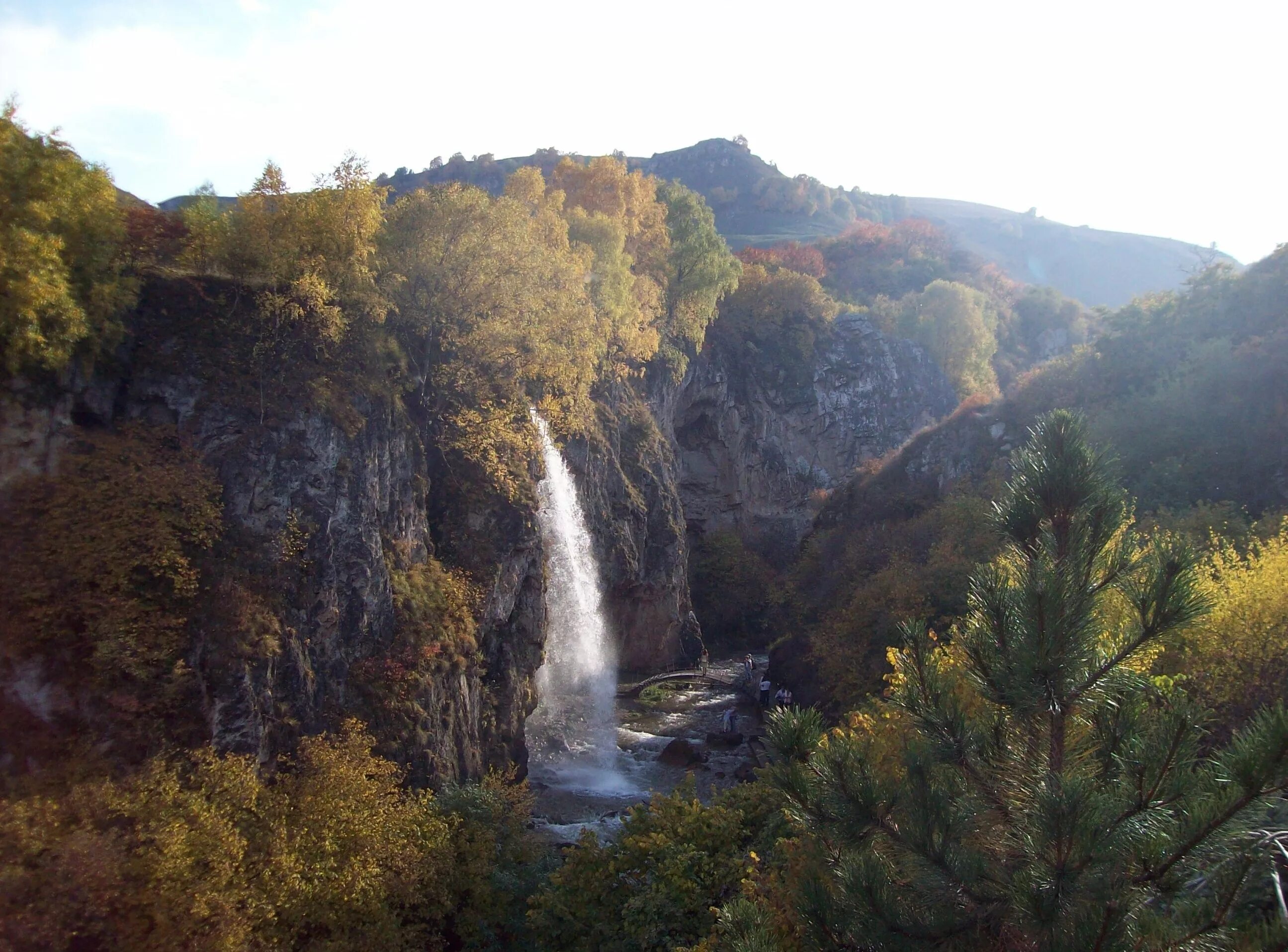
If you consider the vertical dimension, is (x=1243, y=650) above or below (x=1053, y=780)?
below

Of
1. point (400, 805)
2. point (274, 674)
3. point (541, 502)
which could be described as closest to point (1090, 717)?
point (400, 805)

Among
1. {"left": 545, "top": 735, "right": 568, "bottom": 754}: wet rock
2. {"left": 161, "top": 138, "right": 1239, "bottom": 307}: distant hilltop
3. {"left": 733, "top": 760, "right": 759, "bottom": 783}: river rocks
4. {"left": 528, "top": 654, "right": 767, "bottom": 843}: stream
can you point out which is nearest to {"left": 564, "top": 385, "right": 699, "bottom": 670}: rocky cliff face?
{"left": 528, "top": 654, "right": 767, "bottom": 843}: stream

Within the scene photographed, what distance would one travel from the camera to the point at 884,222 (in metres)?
159

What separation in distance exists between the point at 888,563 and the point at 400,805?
22.1 metres

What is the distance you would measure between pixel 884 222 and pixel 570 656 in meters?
148

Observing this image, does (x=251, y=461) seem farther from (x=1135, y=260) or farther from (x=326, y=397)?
(x=1135, y=260)

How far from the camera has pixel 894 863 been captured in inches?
253

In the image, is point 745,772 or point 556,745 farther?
point 556,745

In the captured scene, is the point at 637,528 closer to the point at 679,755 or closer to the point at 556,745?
the point at 556,745

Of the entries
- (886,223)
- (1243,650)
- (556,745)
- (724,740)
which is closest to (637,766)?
(556,745)

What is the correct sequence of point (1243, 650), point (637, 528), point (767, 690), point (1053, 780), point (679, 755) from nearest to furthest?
point (1053, 780) < point (1243, 650) < point (679, 755) < point (767, 690) < point (637, 528)

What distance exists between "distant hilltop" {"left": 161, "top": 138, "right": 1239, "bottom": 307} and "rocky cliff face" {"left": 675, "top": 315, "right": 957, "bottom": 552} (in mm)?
59048

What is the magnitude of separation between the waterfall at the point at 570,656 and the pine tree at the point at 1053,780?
21.0m

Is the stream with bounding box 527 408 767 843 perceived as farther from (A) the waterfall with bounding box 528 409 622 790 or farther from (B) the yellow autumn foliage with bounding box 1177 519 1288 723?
(B) the yellow autumn foliage with bounding box 1177 519 1288 723
